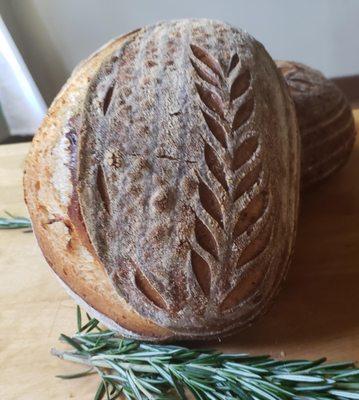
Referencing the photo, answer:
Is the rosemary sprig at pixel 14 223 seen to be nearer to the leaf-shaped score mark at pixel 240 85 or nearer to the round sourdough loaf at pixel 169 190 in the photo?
the round sourdough loaf at pixel 169 190

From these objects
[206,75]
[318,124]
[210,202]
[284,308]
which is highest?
[206,75]

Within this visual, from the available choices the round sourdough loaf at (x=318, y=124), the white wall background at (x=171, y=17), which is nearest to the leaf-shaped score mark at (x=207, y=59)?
the round sourdough loaf at (x=318, y=124)

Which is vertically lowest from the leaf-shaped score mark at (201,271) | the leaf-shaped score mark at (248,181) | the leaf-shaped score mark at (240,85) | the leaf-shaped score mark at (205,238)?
the leaf-shaped score mark at (201,271)

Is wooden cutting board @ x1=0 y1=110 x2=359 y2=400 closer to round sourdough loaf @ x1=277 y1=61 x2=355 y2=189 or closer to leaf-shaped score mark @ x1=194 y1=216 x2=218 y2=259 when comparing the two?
round sourdough loaf @ x1=277 y1=61 x2=355 y2=189

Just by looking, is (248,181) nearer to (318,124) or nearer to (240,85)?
(240,85)

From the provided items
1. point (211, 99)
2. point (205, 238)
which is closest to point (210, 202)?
point (205, 238)

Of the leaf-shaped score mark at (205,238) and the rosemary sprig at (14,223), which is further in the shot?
the rosemary sprig at (14,223)
